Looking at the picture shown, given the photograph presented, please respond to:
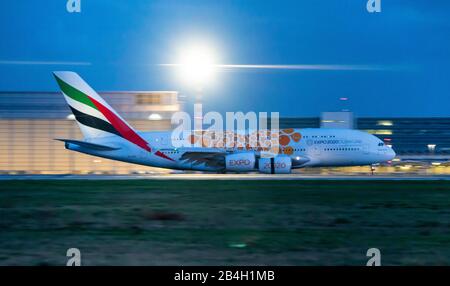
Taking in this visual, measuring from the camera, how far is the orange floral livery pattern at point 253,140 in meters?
38.9

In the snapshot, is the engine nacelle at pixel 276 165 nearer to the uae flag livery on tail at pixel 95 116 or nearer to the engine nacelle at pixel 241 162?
the engine nacelle at pixel 241 162

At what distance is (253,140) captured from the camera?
39312 mm

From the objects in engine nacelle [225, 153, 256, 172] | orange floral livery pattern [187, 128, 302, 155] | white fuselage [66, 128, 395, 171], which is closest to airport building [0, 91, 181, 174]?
white fuselage [66, 128, 395, 171]

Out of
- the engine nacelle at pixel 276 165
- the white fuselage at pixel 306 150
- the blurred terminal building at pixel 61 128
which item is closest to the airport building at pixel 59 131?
the blurred terminal building at pixel 61 128

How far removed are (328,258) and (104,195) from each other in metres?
12.0

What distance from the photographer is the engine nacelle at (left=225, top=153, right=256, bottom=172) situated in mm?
37812

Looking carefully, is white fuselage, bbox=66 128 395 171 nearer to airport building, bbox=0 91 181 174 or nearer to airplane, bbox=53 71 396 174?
airplane, bbox=53 71 396 174

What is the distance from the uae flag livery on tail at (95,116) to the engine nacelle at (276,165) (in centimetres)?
752

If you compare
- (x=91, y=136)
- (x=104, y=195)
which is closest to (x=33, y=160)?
(x=91, y=136)

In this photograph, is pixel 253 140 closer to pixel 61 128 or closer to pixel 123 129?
pixel 123 129

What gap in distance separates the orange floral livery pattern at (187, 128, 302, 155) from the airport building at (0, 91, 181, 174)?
1069 cm

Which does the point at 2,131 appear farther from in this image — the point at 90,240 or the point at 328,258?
the point at 328,258
